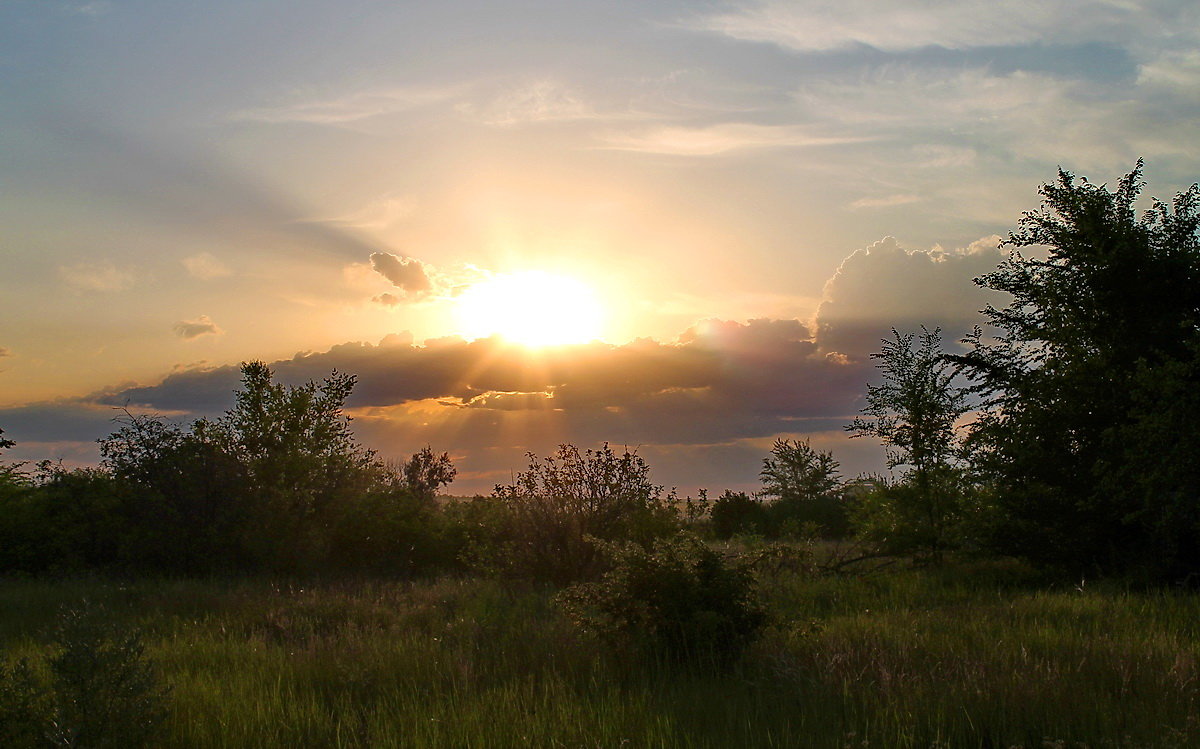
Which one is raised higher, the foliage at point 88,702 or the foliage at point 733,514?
the foliage at point 88,702

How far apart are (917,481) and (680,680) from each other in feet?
45.4

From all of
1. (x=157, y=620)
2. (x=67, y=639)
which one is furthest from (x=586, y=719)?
(x=157, y=620)

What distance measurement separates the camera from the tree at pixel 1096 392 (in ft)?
49.9

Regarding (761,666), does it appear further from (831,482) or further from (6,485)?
(831,482)

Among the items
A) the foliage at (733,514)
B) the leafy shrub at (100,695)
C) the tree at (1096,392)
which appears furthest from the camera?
the foliage at (733,514)

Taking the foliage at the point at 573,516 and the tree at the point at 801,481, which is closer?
the foliage at the point at 573,516

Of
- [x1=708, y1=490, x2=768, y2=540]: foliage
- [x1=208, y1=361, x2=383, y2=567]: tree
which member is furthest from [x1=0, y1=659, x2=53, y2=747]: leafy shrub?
[x1=708, y1=490, x2=768, y2=540]: foliage

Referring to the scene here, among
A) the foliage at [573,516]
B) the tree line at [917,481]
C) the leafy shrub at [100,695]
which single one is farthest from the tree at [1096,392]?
the leafy shrub at [100,695]

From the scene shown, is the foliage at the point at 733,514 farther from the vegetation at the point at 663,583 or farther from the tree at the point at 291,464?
the tree at the point at 291,464

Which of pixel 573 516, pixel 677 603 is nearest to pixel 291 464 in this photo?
pixel 573 516

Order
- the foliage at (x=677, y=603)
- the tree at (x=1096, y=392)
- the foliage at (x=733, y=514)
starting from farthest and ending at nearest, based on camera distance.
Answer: the foliage at (x=733, y=514), the tree at (x=1096, y=392), the foliage at (x=677, y=603)

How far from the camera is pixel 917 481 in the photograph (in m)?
19.7

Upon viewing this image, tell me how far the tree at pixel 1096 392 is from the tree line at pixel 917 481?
4 centimetres

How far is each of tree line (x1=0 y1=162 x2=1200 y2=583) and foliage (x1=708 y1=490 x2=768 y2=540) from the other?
402 inches
